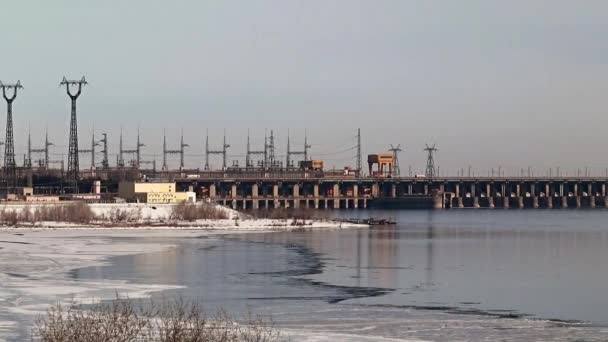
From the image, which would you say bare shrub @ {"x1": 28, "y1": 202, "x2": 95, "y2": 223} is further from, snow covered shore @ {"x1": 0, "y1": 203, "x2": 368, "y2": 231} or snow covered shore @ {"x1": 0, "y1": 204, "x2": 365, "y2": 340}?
snow covered shore @ {"x1": 0, "y1": 204, "x2": 365, "y2": 340}

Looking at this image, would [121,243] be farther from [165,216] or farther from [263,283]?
[165,216]

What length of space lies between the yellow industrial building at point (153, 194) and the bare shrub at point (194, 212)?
10.5 m

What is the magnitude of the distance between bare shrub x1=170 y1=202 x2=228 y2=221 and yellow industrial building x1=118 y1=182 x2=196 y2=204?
1050cm

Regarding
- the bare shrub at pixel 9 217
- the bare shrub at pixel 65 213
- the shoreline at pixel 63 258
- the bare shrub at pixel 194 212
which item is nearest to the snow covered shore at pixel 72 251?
the shoreline at pixel 63 258

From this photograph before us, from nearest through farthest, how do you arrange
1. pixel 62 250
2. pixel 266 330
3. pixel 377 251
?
pixel 266 330 < pixel 62 250 < pixel 377 251

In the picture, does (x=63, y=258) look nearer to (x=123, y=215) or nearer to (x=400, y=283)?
(x=400, y=283)

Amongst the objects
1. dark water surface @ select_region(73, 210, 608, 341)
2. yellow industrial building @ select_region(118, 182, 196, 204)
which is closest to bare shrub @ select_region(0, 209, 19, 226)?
yellow industrial building @ select_region(118, 182, 196, 204)

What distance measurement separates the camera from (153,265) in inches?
2185

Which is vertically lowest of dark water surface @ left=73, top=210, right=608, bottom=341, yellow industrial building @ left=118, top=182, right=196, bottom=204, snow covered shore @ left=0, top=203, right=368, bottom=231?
dark water surface @ left=73, top=210, right=608, bottom=341

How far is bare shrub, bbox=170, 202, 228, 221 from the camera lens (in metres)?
119

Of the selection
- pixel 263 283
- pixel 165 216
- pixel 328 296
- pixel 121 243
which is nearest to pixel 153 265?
pixel 263 283

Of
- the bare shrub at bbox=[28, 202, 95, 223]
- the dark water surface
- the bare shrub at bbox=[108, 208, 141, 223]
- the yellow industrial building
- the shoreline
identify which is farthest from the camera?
the yellow industrial building

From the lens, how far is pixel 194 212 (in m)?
120

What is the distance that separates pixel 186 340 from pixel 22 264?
34240 millimetres
